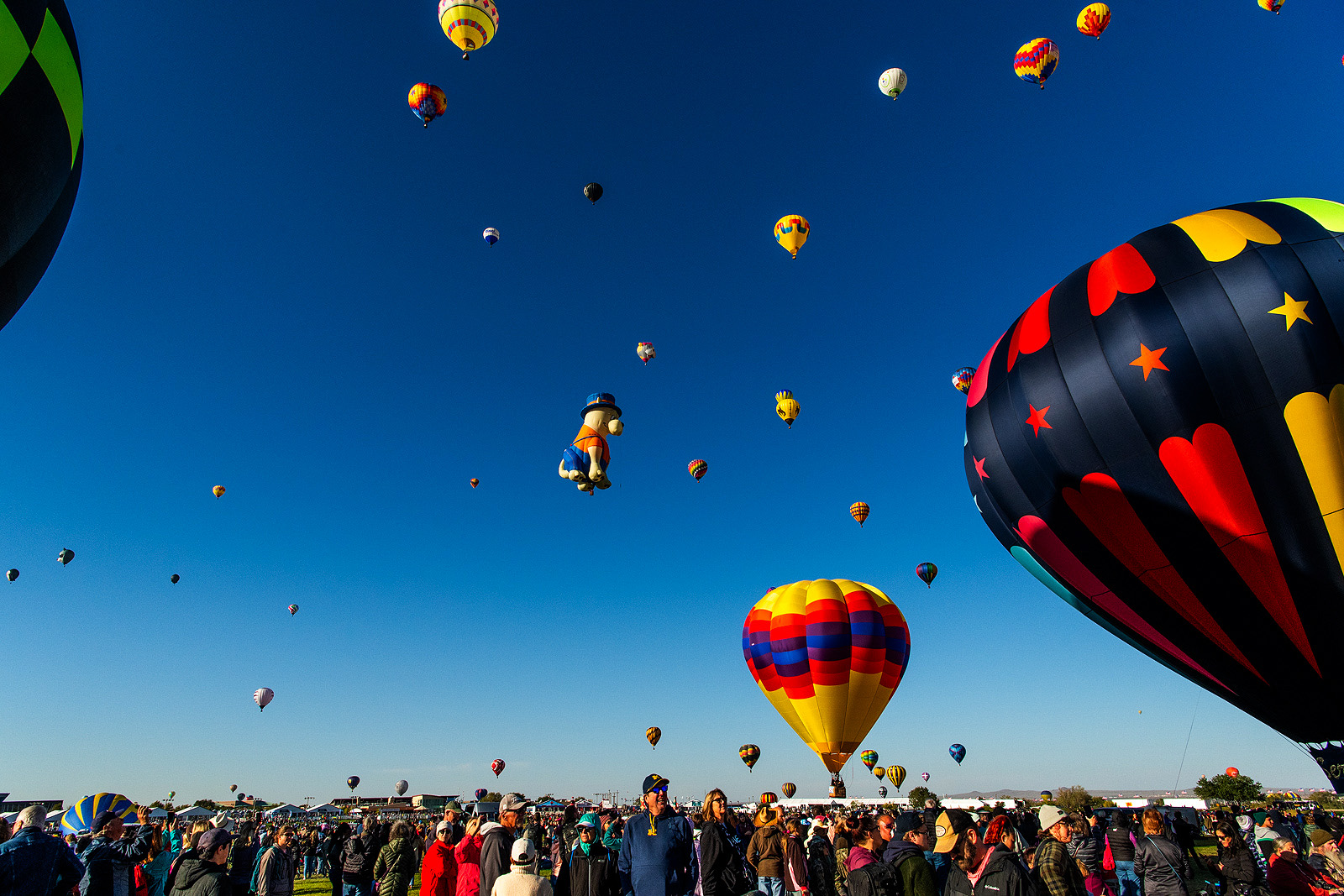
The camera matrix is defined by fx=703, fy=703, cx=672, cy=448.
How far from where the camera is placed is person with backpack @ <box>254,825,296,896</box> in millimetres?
5766

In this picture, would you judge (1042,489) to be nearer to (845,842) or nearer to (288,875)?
(845,842)

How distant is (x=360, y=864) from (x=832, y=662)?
14297mm

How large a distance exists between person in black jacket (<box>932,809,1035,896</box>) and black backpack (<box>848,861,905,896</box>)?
36cm

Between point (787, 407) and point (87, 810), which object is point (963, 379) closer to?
point (787, 407)

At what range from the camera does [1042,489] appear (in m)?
11.0

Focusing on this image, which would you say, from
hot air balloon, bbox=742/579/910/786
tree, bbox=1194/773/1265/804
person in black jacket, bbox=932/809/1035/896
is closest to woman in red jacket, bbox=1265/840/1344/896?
person in black jacket, bbox=932/809/1035/896

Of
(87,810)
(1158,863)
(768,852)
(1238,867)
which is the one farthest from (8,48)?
(87,810)

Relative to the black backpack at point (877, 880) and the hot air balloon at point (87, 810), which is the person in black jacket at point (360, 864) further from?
the hot air balloon at point (87, 810)

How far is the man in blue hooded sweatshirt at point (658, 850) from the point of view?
4.65m

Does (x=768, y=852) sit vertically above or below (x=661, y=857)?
below

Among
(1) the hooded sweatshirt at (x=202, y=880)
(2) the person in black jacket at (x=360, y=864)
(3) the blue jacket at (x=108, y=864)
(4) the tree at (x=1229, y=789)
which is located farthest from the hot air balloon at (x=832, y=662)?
(4) the tree at (x=1229, y=789)

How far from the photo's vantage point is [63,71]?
3.49 meters

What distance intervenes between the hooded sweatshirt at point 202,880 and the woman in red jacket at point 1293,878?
7054 millimetres

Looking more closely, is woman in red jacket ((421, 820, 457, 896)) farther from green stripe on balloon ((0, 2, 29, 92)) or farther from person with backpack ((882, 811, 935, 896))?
green stripe on balloon ((0, 2, 29, 92))
